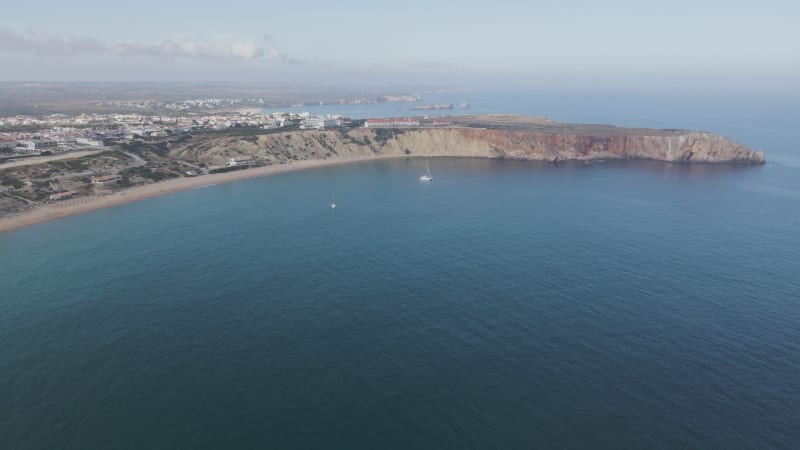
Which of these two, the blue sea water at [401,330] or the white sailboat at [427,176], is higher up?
the white sailboat at [427,176]

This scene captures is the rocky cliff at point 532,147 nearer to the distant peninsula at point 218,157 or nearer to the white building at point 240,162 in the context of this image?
the distant peninsula at point 218,157

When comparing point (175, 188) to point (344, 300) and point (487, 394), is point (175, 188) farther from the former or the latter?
point (487, 394)

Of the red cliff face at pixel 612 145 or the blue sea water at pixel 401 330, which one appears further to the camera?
the red cliff face at pixel 612 145

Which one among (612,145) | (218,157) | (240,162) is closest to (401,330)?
(240,162)

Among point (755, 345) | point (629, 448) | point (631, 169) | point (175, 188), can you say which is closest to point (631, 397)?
point (629, 448)

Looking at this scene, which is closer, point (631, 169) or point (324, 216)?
point (324, 216)

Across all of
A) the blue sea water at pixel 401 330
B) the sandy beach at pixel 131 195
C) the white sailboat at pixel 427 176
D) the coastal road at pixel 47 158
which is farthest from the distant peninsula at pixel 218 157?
the white sailboat at pixel 427 176

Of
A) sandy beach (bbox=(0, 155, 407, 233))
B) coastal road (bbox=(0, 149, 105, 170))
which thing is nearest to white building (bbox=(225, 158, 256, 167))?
sandy beach (bbox=(0, 155, 407, 233))
